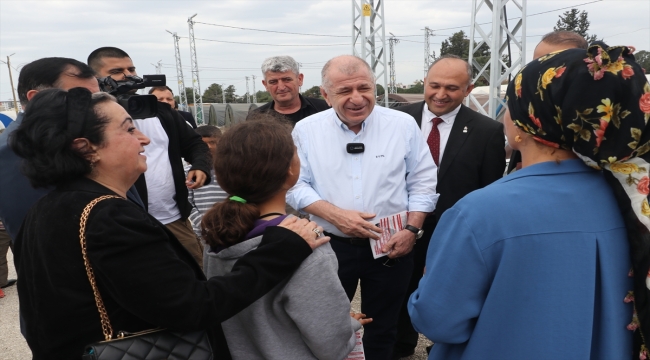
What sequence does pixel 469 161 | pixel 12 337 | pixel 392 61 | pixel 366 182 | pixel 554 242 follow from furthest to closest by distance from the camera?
pixel 392 61, pixel 12 337, pixel 469 161, pixel 366 182, pixel 554 242

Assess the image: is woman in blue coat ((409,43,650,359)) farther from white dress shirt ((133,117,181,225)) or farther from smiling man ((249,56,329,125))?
smiling man ((249,56,329,125))

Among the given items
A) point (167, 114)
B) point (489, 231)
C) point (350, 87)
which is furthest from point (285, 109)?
point (489, 231)

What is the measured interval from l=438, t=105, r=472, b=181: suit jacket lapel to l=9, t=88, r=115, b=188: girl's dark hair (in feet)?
7.49

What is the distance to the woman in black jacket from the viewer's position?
1.27 m

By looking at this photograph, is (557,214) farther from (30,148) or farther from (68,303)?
(30,148)

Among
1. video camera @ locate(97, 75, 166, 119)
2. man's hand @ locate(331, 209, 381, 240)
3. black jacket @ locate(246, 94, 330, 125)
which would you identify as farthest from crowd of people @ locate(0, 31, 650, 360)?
black jacket @ locate(246, 94, 330, 125)

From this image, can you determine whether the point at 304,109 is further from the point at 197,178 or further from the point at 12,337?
the point at 12,337

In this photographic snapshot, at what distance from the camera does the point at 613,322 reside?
129 centimetres

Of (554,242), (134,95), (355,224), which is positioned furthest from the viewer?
(355,224)

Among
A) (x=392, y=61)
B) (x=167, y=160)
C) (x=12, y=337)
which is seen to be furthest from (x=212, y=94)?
(x=167, y=160)

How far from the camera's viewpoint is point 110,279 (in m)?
1.25

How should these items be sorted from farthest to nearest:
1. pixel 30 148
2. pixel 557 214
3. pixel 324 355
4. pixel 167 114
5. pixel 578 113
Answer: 1. pixel 167 114
2. pixel 324 355
3. pixel 30 148
4. pixel 557 214
5. pixel 578 113

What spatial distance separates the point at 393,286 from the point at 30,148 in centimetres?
197

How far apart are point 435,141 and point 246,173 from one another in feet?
6.72
